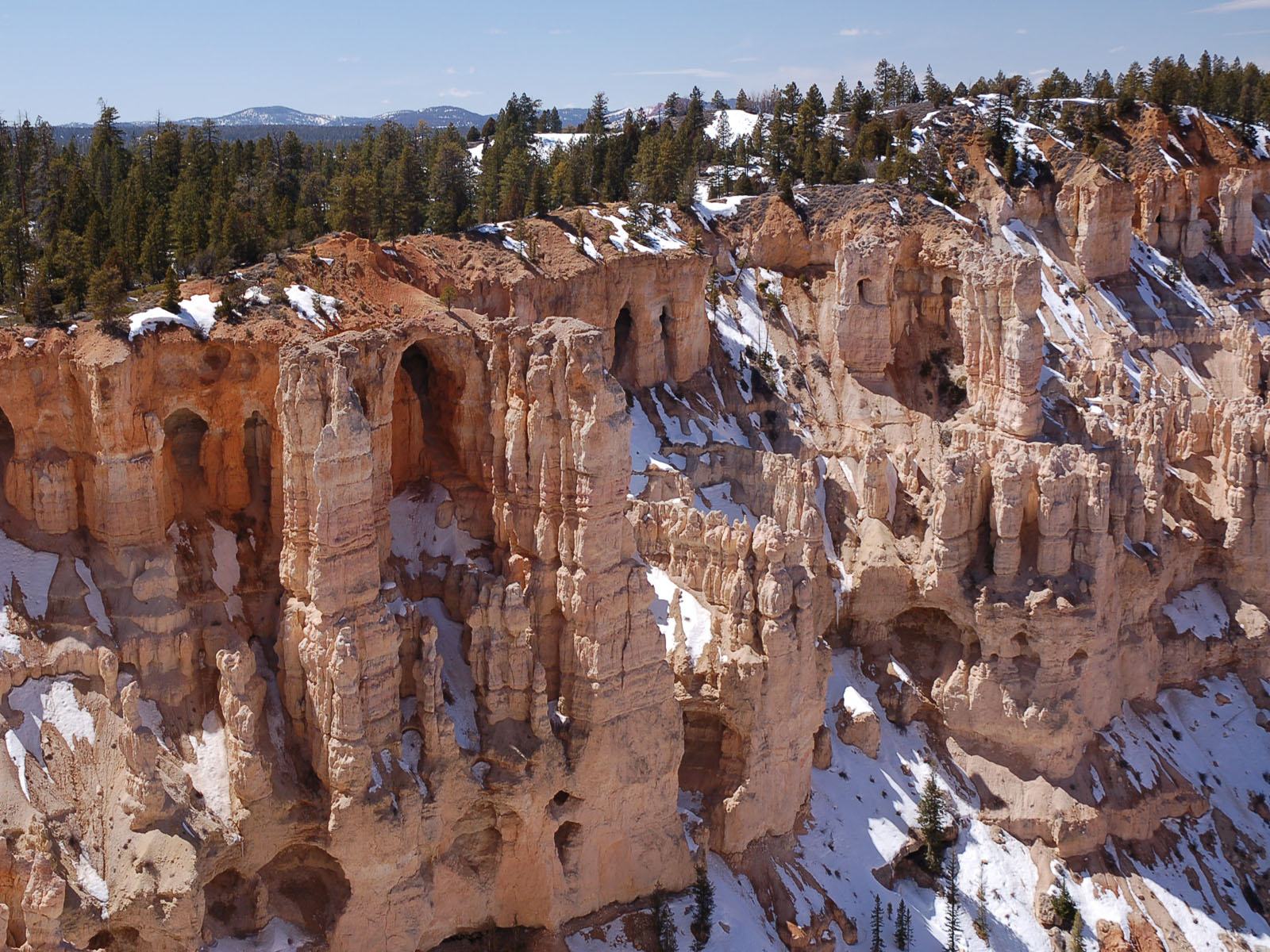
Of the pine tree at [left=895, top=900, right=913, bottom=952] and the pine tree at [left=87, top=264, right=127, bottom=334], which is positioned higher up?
the pine tree at [left=87, top=264, right=127, bottom=334]

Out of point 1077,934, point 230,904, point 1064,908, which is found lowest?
point 1077,934

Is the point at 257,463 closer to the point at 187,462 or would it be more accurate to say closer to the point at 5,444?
the point at 187,462

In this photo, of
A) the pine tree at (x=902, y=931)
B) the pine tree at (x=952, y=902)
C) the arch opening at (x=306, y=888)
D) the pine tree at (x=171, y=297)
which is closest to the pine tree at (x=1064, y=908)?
the pine tree at (x=952, y=902)

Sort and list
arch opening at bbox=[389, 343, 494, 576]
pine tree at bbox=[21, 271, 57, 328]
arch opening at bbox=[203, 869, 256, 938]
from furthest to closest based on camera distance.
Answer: arch opening at bbox=[389, 343, 494, 576] < pine tree at bbox=[21, 271, 57, 328] < arch opening at bbox=[203, 869, 256, 938]

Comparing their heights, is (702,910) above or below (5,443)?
below

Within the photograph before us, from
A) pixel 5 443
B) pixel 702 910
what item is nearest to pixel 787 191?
pixel 702 910

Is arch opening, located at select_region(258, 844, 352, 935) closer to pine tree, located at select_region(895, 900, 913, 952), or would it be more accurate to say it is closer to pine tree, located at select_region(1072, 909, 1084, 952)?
pine tree, located at select_region(895, 900, 913, 952)

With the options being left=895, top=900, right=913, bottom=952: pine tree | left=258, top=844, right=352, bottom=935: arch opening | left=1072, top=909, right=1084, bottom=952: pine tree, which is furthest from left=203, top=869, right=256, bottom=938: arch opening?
left=1072, top=909, right=1084, bottom=952: pine tree
